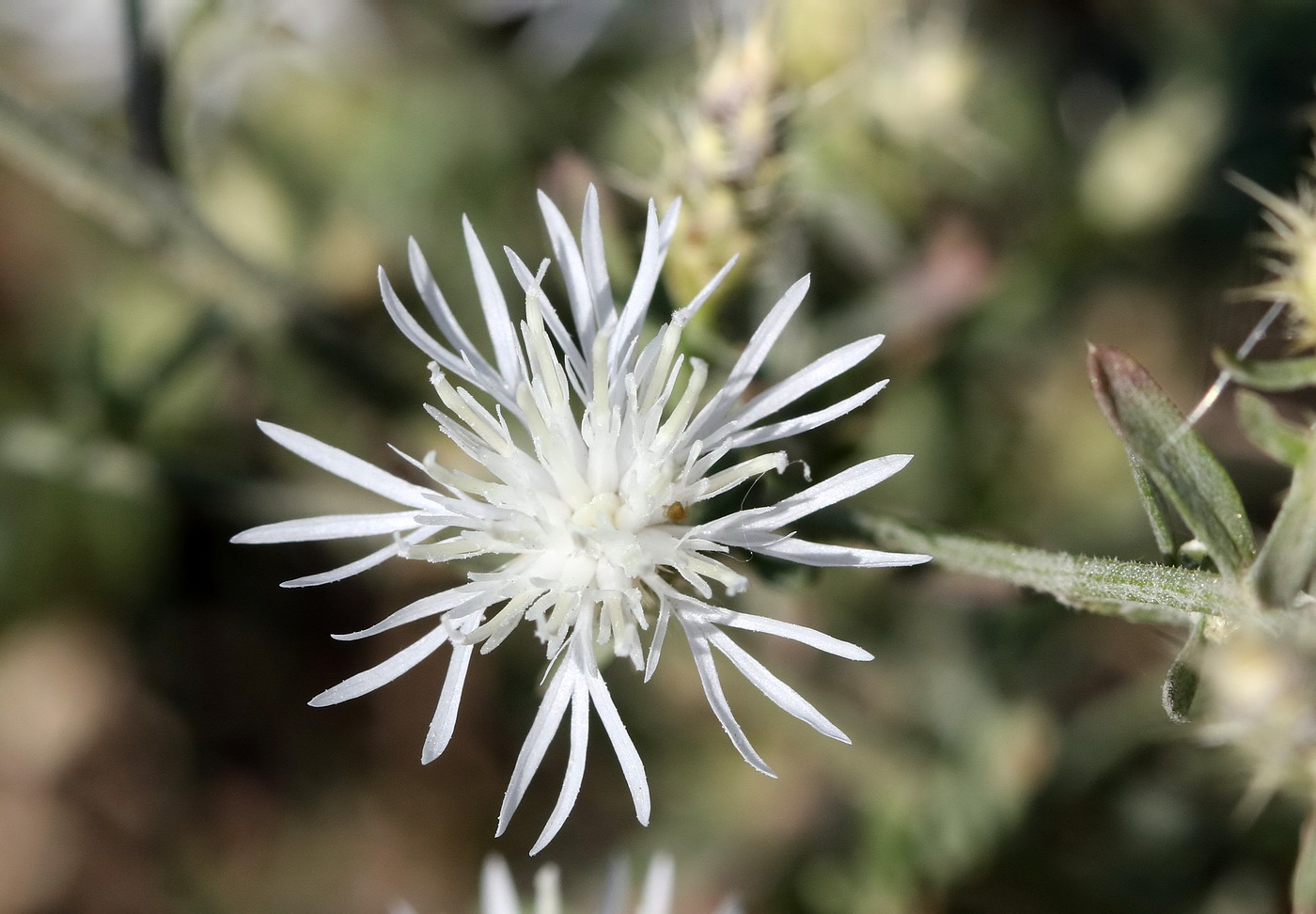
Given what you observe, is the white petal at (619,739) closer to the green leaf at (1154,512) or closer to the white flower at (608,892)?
the white flower at (608,892)

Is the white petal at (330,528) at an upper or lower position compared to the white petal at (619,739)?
upper

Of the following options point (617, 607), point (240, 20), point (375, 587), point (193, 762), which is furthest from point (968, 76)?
point (193, 762)

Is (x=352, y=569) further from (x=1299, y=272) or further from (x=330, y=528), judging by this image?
(x=1299, y=272)

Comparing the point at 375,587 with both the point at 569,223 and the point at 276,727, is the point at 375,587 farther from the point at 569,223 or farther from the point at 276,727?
the point at 569,223

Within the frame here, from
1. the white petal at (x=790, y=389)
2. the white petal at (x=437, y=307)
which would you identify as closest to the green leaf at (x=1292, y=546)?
the white petal at (x=790, y=389)

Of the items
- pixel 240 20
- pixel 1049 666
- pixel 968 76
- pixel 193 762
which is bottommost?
pixel 1049 666

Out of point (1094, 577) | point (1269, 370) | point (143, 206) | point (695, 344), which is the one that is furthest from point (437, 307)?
point (143, 206)

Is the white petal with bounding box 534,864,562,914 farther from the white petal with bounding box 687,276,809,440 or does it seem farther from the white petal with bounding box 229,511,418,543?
the white petal with bounding box 687,276,809,440
